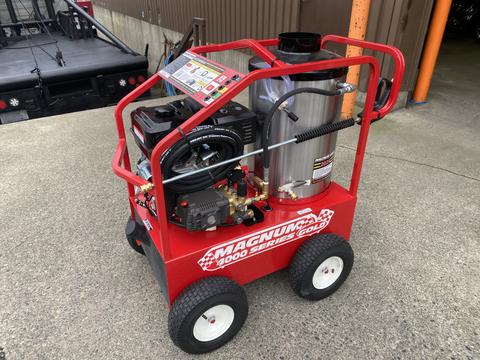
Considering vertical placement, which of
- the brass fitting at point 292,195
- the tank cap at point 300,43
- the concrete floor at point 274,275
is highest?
the tank cap at point 300,43

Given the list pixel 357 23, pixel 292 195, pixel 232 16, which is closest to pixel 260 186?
pixel 292 195

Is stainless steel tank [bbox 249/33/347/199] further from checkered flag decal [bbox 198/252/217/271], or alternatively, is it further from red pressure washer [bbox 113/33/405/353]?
checkered flag decal [bbox 198/252/217/271]

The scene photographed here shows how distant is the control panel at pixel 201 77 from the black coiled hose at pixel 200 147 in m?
0.16

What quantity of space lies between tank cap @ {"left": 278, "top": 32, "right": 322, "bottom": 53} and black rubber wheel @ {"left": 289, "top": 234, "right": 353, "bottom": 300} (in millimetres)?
958

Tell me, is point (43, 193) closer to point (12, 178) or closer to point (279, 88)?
point (12, 178)

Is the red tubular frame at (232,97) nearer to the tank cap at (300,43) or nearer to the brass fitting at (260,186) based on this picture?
the tank cap at (300,43)

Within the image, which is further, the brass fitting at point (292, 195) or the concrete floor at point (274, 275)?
the brass fitting at point (292, 195)

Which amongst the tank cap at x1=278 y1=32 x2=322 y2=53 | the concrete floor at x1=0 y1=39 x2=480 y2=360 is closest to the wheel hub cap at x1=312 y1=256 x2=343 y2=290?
the concrete floor at x1=0 y1=39 x2=480 y2=360

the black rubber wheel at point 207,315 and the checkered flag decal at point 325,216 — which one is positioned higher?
the checkered flag decal at point 325,216

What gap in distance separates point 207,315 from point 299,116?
3.38 feet

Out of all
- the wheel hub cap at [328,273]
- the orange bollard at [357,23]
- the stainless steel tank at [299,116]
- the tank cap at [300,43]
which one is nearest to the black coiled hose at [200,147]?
the stainless steel tank at [299,116]

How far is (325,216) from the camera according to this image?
2.00 meters

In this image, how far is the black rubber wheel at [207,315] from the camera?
5.36 feet

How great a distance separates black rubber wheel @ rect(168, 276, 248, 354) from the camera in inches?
64.3
